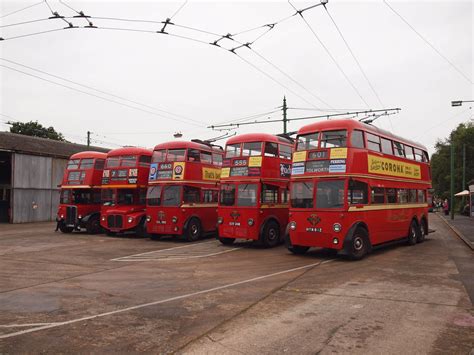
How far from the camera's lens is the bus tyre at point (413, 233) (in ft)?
52.7

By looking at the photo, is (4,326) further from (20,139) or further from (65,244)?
(20,139)

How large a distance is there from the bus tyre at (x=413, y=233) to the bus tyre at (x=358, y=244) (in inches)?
175

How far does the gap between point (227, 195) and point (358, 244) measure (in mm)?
5466

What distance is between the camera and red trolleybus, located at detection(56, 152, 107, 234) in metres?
21.7

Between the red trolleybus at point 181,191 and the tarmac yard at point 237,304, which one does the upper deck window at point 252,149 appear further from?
the tarmac yard at point 237,304

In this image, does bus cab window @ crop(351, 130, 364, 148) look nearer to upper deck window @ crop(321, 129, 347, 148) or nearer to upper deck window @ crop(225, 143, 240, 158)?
upper deck window @ crop(321, 129, 347, 148)

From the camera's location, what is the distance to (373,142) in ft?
43.4

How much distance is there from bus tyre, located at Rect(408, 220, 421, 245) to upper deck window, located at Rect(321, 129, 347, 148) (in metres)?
6.01

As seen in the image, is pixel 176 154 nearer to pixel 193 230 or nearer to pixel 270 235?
pixel 193 230

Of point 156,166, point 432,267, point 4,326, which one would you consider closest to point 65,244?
point 156,166

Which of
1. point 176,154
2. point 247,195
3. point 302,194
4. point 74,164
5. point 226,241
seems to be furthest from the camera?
point 74,164

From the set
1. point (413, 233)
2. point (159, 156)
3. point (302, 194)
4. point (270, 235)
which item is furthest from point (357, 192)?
point (159, 156)

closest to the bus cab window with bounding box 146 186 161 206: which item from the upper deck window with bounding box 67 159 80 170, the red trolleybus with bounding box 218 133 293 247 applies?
the red trolleybus with bounding box 218 133 293 247

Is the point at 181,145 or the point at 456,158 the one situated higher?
the point at 456,158
